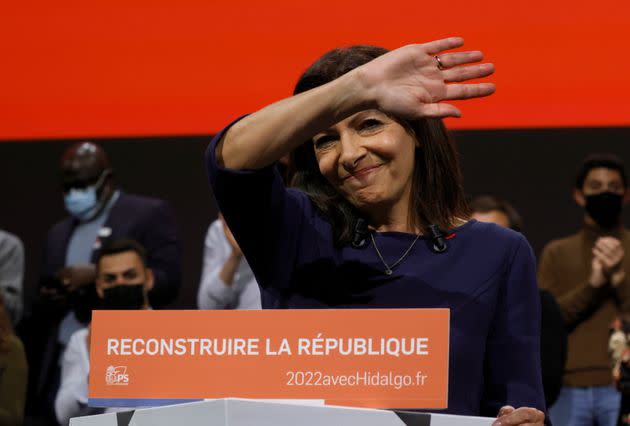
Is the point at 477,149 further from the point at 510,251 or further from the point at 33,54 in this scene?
the point at 510,251

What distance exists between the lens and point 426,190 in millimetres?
1613

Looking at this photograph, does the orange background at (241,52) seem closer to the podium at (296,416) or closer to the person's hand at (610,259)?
the person's hand at (610,259)

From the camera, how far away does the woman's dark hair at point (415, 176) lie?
1.55m

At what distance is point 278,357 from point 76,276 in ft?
9.16

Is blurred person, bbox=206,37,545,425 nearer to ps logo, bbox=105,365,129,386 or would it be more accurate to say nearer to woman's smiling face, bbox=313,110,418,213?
woman's smiling face, bbox=313,110,418,213

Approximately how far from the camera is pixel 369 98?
1317 mm

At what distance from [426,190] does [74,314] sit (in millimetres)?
→ 2643

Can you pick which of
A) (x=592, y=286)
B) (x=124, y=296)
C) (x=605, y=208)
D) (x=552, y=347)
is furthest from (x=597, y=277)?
(x=124, y=296)

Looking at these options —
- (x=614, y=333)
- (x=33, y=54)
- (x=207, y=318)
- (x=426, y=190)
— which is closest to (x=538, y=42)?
(x=614, y=333)

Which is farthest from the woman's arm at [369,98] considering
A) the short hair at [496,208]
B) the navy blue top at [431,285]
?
the short hair at [496,208]

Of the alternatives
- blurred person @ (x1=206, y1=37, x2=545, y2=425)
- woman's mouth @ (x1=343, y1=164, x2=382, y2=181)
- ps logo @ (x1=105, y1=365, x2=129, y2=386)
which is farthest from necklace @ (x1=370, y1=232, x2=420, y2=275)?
ps logo @ (x1=105, y1=365, x2=129, y2=386)

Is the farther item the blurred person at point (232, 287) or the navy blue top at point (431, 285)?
the blurred person at point (232, 287)

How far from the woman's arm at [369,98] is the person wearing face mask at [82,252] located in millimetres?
2586

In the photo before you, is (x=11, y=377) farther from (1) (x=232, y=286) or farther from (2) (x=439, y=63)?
(2) (x=439, y=63)
